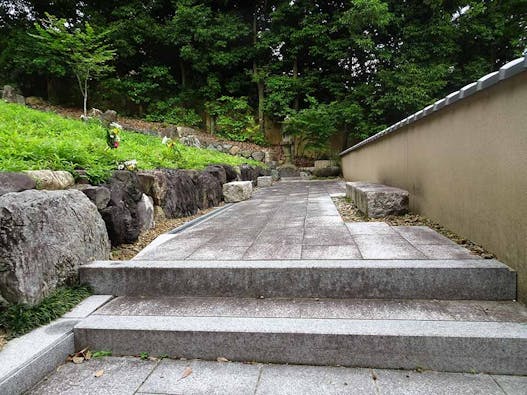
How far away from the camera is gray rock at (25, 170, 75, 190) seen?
2.18 m

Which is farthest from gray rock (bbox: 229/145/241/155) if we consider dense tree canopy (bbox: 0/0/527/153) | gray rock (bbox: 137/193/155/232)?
gray rock (bbox: 137/193/155/232)

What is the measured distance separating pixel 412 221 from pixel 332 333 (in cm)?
241

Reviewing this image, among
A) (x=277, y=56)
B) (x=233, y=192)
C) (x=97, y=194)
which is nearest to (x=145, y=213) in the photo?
(x=97, y=194)

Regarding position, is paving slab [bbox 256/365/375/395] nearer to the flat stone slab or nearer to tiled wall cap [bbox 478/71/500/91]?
the flat stone slab

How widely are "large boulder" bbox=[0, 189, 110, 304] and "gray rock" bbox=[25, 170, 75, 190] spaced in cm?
18

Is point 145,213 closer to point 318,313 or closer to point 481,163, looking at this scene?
point 318,313

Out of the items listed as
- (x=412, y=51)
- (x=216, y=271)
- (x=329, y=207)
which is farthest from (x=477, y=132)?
(x=412, y=51)

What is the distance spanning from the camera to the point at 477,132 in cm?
234

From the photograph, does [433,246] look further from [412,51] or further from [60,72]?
[60,72]

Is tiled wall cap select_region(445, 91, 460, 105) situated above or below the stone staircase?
above

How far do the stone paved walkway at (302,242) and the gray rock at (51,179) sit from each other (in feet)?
2.70

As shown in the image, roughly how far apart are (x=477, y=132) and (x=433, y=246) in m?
0.94

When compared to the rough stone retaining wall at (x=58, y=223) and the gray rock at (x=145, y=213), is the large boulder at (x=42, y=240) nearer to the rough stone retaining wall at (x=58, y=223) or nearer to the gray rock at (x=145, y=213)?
the rough stone retaining wall at (x=58, y=223)

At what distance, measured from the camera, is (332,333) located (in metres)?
1.55
